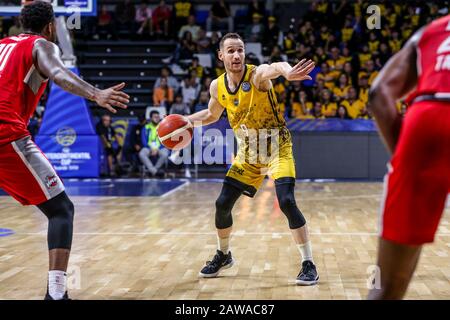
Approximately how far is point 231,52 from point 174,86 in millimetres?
12171

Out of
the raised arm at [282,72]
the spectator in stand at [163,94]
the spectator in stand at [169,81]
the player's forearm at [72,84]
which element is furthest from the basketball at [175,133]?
the spectator in stand at [169,81]

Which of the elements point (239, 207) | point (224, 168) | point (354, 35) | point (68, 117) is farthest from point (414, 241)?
point (354, 35)

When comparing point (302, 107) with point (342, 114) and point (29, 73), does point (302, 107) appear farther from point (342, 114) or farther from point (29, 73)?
point (29, 73)

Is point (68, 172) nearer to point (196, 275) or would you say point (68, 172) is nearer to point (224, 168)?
point (224, 168)

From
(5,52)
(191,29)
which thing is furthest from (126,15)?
(5,52)

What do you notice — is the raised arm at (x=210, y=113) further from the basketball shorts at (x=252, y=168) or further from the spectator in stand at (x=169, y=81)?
the spectator in stand at (x=169, y=81)

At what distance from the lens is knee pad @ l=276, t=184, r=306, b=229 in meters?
5.16

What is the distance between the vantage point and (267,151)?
5.45 m

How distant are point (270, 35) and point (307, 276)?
47.3 ft

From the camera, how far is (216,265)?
542 centimetres

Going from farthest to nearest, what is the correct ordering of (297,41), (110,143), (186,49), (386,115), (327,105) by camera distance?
(186,49)
(297,41)
(327,105)
(110,143)
(386,115)

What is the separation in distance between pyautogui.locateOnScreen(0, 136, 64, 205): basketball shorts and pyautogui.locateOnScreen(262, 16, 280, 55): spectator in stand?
1482cm

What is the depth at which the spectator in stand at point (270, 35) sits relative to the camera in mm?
18406

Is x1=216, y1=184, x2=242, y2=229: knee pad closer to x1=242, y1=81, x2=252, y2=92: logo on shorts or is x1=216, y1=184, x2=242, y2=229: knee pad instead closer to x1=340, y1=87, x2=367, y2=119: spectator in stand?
x1=242, y1=81, x2=252, y2=92: logo on shorts
